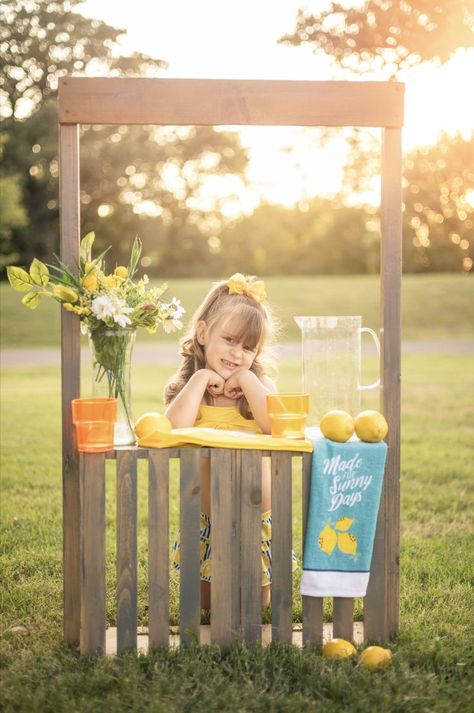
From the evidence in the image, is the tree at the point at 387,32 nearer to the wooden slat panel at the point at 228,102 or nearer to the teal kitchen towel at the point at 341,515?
the wooden slat panel at the point at 228,102

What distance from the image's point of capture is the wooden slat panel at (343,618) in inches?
116

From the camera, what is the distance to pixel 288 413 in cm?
292

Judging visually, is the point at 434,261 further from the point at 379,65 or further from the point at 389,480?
the point at 389,480

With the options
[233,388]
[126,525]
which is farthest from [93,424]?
[233,388]

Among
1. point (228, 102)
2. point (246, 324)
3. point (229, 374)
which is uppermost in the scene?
point (228, 102)

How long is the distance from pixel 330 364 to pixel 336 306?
17.3 metres

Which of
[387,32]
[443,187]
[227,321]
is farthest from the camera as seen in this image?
[443,187]

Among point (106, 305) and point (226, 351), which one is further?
point (226, 351)

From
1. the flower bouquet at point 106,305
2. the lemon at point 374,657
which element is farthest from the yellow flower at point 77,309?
the lemon at point 374,657

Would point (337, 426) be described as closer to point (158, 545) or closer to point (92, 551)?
point (158, 545)

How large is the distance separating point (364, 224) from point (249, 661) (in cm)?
2773

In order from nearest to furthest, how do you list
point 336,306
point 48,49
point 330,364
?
point 330,364 → point 48,49 → point 336,306

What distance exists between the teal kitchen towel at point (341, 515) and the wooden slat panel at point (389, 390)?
115 millimetres

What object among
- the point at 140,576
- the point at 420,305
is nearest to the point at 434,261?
the point at 420,305
